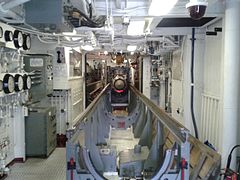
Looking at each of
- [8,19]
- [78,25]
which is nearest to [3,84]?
[8,19]

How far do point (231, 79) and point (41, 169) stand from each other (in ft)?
10.9

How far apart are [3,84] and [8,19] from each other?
930mm

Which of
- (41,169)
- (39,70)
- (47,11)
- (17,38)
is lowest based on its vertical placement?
(41,169)

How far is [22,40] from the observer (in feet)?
15.1

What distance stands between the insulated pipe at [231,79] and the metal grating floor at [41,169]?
8.30 ft

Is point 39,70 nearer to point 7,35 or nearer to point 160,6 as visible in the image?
point 7,35

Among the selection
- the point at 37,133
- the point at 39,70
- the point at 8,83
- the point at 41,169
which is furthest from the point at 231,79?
the point at 39,70

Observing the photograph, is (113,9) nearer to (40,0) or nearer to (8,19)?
(40,0)

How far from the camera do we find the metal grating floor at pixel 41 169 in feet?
14.0

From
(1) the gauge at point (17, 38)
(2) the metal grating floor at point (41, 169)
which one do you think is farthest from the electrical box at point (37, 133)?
(1) the gauge at point (17, 38)

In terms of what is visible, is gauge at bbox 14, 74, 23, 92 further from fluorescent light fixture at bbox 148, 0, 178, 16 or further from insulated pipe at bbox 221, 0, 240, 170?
insulated pipe at bbox 221, 0, 240, 170

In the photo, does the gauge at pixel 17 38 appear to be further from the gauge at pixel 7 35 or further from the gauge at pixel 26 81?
the gauge at pixel 26 81

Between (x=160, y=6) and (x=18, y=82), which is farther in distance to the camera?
(x=18, y=82)

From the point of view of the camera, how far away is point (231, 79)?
9.78 feet
